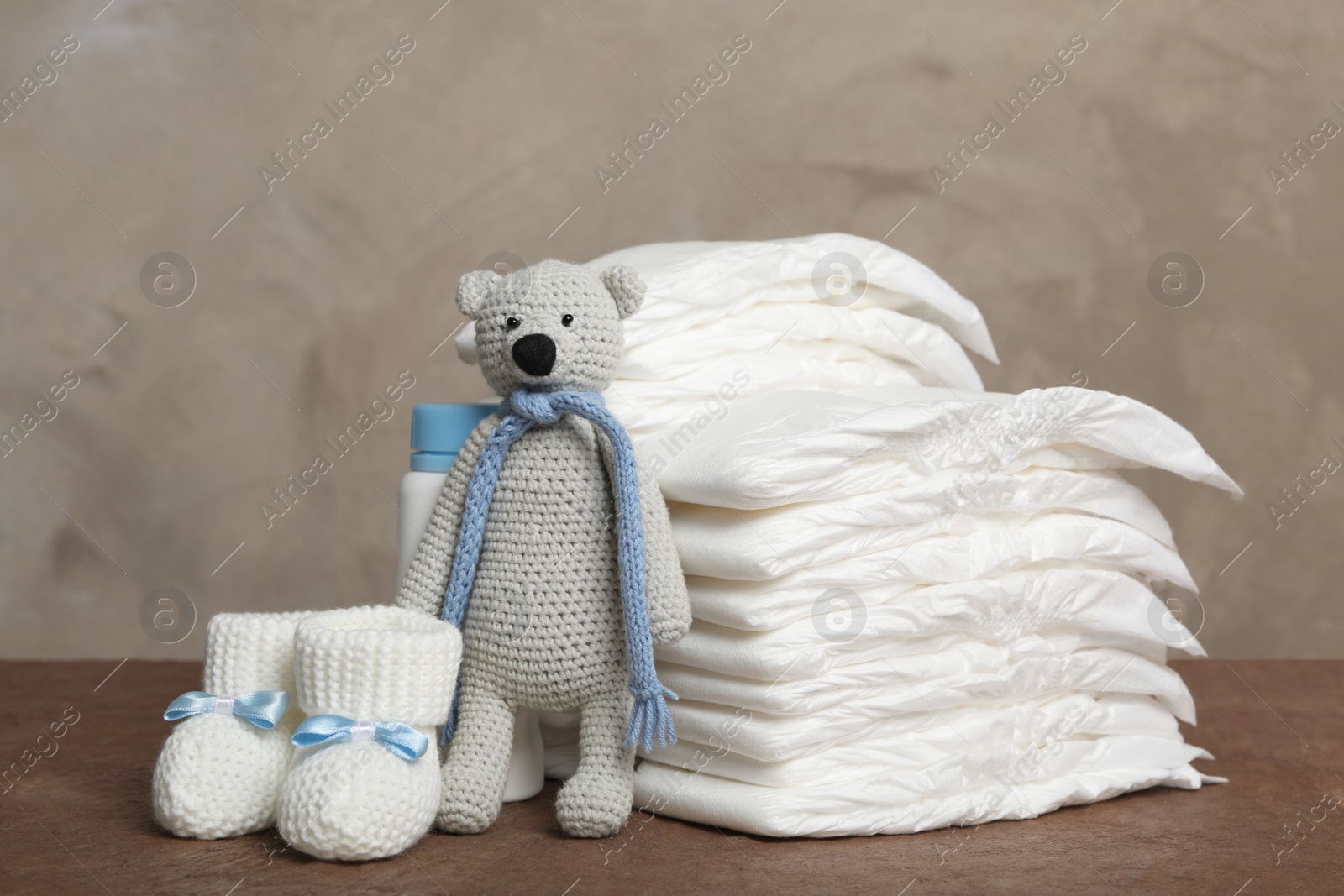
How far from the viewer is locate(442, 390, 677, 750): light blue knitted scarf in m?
1.45

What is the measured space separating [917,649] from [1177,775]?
0.52 m

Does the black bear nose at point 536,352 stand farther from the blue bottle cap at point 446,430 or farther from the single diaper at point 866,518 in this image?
the single diaper at point 866,518

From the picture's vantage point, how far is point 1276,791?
179 cm

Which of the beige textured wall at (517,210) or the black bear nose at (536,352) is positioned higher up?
the beige textured wall at (517,210)

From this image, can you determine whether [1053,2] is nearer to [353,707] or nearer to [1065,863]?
[1065,863]

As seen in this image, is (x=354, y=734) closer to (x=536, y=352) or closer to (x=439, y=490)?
(x=439, y=490)

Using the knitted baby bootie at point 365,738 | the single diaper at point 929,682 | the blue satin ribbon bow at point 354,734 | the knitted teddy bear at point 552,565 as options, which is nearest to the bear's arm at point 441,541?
the knitted teddy bear at point 552,565

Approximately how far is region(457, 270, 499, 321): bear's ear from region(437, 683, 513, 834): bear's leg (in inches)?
19.3

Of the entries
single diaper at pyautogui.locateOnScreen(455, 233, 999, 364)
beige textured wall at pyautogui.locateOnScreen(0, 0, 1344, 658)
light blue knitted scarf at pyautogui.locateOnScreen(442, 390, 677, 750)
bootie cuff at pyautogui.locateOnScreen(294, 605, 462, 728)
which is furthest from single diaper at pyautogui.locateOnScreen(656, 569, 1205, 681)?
beige textured wall at pyautogui.locateOnScreen(0, 0, 1344, 658)

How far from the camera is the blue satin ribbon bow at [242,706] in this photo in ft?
4.73

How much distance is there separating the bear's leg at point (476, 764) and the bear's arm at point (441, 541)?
128 millimetres

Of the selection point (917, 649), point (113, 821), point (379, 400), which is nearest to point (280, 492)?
point (379, 400)

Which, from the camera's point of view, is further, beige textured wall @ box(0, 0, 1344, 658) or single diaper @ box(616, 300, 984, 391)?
beige textured wall @ box(0, 0, 1344, 658)

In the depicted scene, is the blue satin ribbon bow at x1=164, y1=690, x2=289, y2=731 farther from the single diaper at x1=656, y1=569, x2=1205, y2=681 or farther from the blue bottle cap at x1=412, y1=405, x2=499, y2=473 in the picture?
the single diaper at x1=656, y1=569, x2=1205, y2=681
